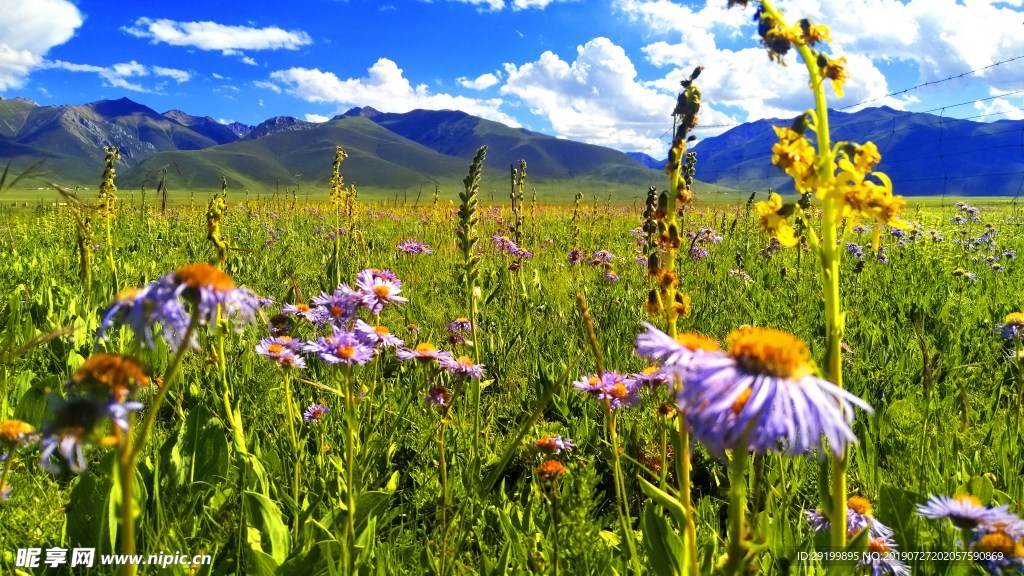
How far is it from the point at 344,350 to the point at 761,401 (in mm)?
1215

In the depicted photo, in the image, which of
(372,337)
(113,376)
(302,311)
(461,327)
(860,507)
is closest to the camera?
(113,376)

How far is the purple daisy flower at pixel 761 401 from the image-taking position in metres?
0.75

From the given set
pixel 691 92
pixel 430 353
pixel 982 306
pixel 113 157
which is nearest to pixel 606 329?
pixel 430 353

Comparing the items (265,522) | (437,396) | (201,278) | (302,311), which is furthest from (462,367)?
(201,278)

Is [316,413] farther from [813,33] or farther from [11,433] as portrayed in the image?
[813,33]

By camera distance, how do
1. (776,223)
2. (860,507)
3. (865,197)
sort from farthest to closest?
(860,507) → (776,223) → (865,197)

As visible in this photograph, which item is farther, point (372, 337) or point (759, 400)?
point (372, 337)

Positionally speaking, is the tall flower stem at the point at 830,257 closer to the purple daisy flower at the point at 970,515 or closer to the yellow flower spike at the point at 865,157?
the yellow flower spike at the point at 865,157

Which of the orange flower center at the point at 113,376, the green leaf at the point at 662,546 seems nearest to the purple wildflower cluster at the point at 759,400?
the green leaf at the point at 662,546

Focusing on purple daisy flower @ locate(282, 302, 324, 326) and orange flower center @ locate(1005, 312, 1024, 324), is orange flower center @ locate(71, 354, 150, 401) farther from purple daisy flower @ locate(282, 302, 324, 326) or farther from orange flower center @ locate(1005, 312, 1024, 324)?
orange flower center @ locate(1005, 312, 1024, 324)

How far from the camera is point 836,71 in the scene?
1277mm

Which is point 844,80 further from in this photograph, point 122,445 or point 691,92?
point 122,445

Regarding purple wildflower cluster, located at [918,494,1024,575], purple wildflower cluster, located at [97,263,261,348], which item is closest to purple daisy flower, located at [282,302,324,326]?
purple wildflower cluster, located at [97,263,261,348]

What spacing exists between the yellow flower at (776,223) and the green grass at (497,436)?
0.54 metres
